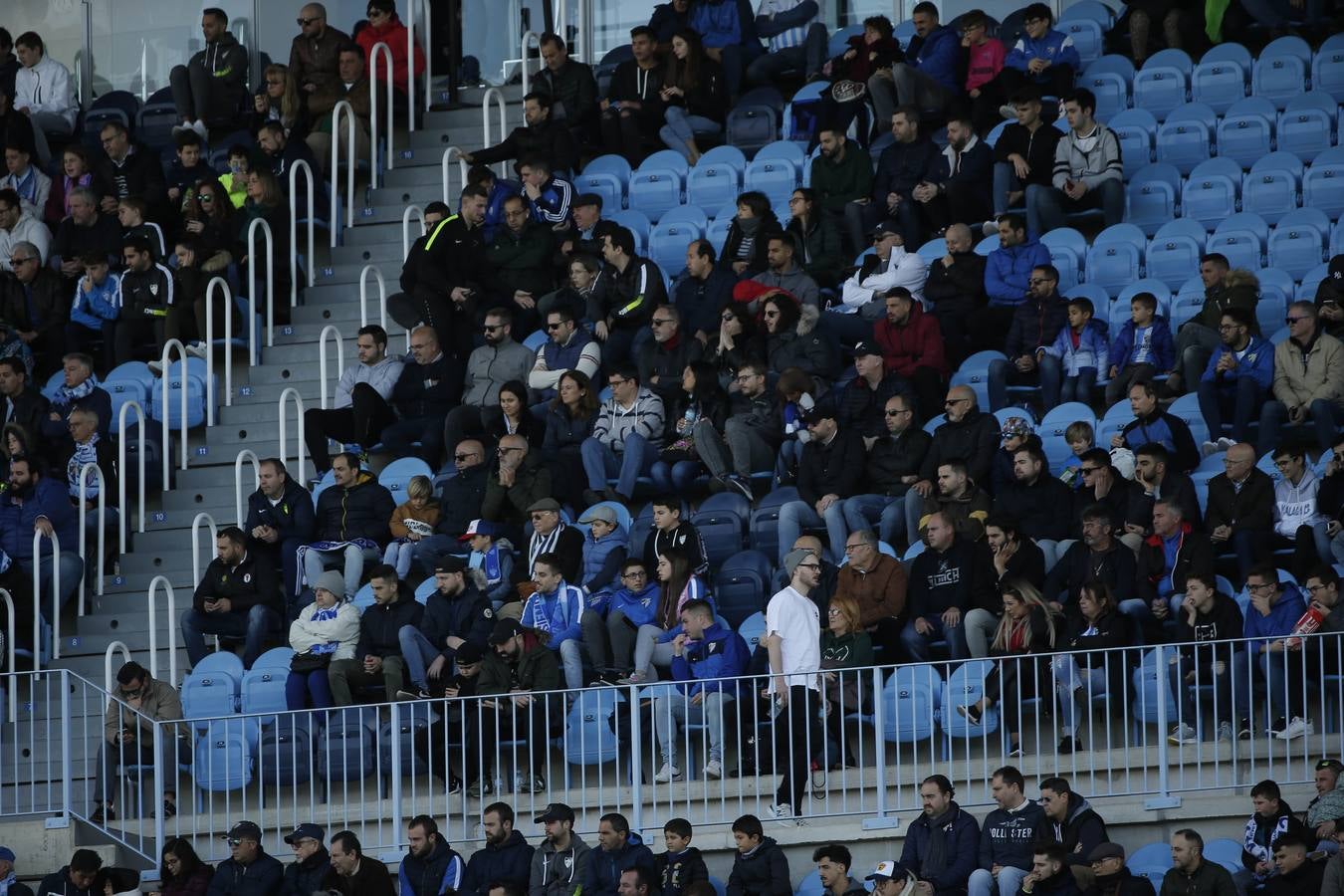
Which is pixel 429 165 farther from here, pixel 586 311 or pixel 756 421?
pixel 756 421

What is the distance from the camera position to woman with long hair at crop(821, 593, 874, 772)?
1389 cm

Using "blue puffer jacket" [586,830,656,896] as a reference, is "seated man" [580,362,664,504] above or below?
above

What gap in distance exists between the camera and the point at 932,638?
14.5 m

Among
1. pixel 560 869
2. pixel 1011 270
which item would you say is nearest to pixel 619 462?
pixel 1011 270

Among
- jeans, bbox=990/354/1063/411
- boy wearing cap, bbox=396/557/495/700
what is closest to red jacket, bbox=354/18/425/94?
jeans, bbox=990/354/1063/411

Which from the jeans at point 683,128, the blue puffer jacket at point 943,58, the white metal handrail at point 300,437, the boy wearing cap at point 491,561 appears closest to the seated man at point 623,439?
the boy wearing cap at point 491,561

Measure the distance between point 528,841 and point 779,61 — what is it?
848 cm

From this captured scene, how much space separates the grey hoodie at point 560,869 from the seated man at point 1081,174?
6.69 m

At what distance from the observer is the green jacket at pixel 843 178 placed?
18516mm

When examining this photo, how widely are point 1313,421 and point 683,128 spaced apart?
631 cm

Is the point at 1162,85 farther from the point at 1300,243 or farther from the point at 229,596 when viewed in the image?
the point at 229,596

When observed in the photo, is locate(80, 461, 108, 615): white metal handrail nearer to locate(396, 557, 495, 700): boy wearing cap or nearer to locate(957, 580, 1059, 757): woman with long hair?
locate(396, 557, 495, 700): boy wearing cap

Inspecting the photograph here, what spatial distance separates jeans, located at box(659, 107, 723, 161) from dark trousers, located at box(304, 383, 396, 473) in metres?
3.92

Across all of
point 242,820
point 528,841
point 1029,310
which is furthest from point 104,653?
point 1029,310
